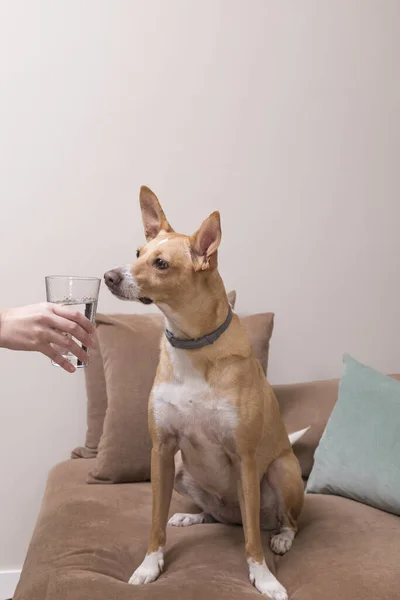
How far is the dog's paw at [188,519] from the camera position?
189 centimetres

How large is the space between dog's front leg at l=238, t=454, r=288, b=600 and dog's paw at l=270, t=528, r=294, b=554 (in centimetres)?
16

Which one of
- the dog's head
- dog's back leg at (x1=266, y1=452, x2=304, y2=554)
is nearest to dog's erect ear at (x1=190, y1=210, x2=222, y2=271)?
the dog's head

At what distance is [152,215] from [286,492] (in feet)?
2.90

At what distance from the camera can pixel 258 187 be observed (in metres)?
2.73

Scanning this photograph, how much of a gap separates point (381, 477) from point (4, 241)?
5.60 ft

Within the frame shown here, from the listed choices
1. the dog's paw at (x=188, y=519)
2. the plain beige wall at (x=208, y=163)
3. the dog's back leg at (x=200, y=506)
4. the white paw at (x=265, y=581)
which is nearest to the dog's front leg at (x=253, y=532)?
the white paw at (x=265, y=581)

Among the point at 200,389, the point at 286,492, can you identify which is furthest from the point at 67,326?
the point at 286,492

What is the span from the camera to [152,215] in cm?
174

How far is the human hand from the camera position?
1.27m

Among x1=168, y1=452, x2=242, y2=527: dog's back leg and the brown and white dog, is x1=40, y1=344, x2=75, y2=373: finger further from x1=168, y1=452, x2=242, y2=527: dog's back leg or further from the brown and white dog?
x1=168, y1=452, x2=242, y2=527: dog's back leg

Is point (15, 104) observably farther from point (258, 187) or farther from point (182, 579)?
point (182, 579)

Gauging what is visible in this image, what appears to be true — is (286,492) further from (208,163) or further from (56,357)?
(208,163)

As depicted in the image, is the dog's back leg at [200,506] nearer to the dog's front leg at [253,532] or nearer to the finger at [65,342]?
the dog's front leg at [253,532]

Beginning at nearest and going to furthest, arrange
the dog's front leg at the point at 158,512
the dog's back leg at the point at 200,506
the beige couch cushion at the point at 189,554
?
the beige couch cushion at the point at 189,554 → the dog's front leg at the point at 158,512 → the dog's back leg at the point at 200,506
